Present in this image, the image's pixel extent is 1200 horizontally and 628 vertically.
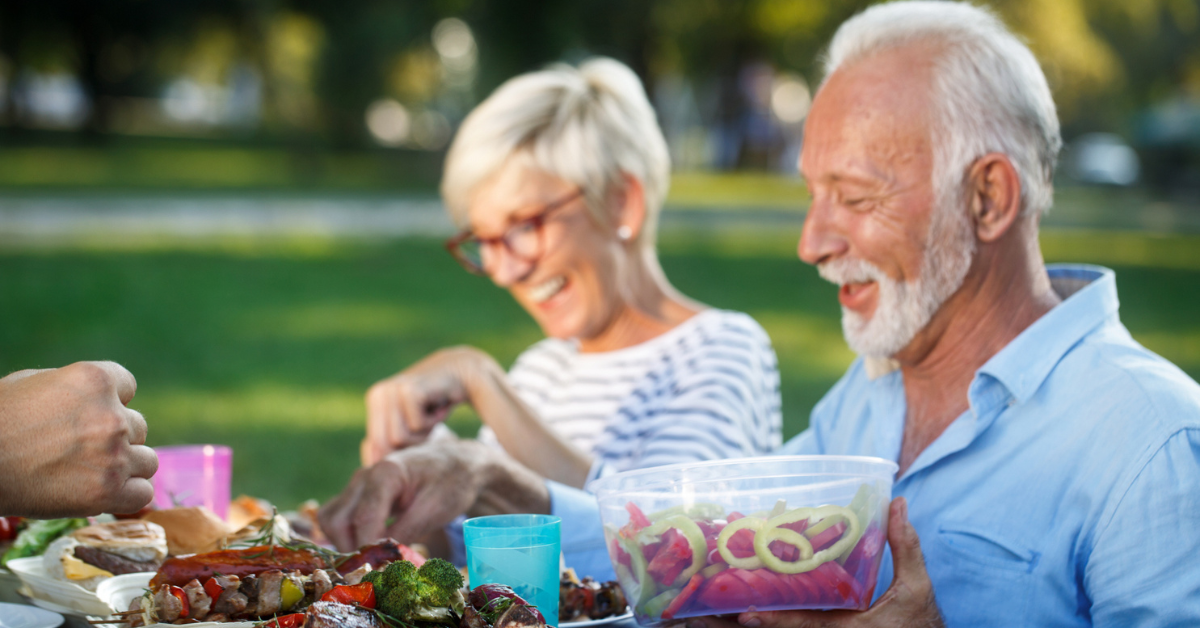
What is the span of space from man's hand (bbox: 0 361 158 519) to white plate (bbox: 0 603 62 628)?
0.34 metres

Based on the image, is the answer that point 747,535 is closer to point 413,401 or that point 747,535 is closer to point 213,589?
point 213,589

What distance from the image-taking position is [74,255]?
1285cm

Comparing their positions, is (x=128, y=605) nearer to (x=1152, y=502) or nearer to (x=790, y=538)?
(x=790, y=538)

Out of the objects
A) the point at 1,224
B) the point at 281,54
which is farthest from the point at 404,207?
the point at 281,54

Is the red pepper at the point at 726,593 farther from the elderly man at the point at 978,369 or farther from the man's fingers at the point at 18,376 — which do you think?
the man's fingers at the point at 18,376

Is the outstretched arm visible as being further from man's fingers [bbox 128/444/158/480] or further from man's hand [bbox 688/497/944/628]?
man's fingers [bbox 128/444/158/480]

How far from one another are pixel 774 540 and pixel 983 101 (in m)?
Result: 1.02

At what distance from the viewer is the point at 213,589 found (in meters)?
1.56

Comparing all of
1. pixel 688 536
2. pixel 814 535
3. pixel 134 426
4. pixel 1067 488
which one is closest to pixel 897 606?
pixel 814 535

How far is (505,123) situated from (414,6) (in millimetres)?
22526

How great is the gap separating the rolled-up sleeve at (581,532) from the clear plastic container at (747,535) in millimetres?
559

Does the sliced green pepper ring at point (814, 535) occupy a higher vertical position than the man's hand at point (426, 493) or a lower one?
higher

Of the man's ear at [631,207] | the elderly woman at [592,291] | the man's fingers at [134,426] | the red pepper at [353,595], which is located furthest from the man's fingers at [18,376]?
the man's ear at [631,207]

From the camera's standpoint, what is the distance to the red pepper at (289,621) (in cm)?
142
